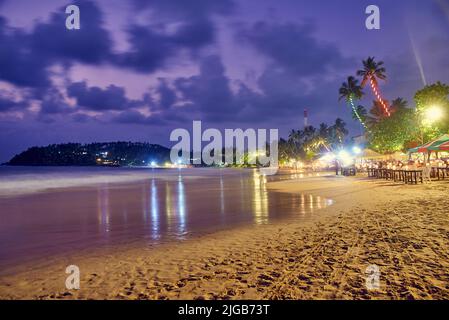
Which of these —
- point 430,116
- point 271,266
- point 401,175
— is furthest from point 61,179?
point 271,266

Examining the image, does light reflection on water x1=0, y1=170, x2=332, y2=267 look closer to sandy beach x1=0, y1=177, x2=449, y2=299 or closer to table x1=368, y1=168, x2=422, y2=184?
sandy beach x1=0, y1=177, x2=449, y2=299

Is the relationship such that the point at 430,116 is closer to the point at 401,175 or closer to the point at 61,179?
the point at 401,175

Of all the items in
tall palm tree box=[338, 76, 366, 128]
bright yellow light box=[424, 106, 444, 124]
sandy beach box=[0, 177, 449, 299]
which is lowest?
sandy beach box=[0, 177, 449, 299]

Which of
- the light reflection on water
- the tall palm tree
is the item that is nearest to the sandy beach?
the light reflection on water

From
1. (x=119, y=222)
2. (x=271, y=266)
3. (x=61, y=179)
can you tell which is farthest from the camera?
(x=61, y=179)

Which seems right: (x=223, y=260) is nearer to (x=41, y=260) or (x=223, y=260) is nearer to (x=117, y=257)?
(x=117, y=257)

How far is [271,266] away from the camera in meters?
6.85

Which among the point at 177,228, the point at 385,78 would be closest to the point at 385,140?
the point at 385,78

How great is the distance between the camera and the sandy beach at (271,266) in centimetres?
556

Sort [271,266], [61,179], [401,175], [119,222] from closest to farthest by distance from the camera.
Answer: [271,266], [119,222], [401,175], [61,179]

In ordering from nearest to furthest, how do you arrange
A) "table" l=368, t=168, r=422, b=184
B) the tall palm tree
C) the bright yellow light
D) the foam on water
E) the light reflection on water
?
the light reflection on water → "table" l=368, t=168, r=422, b=184 → the bright yellow light → the foam on water → the tall palm tree

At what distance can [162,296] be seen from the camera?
5539mm

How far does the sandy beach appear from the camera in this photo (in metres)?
5.56
